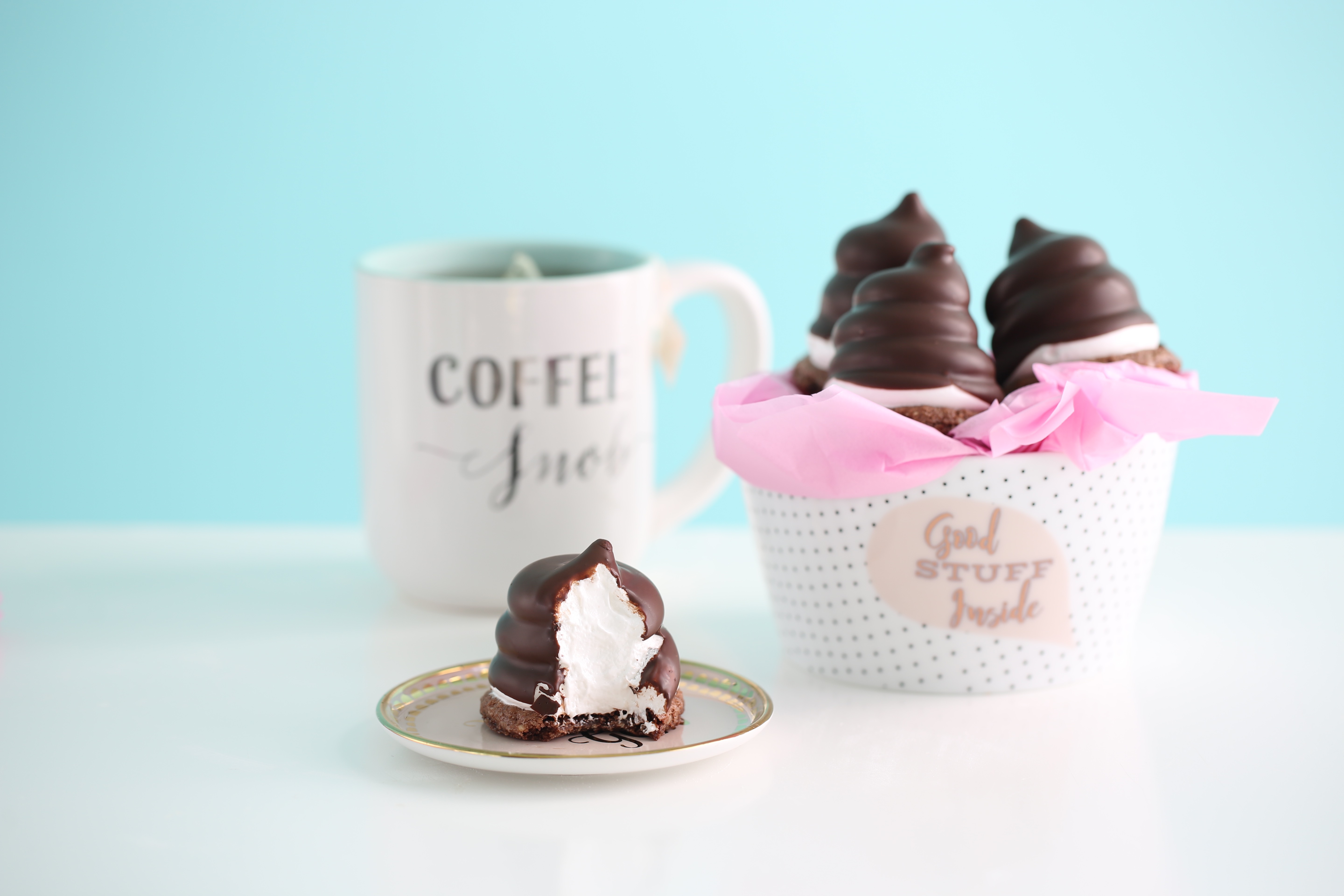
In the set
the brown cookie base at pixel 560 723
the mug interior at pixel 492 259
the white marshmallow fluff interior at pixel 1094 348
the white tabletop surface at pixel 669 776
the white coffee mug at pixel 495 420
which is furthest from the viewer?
the mug interior at pixel 492 259

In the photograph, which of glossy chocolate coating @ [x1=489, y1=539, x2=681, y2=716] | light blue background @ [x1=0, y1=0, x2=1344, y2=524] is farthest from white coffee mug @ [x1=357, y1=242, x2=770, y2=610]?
light blue background @ [x1=0, y1=0, x2=1344, y2=524]

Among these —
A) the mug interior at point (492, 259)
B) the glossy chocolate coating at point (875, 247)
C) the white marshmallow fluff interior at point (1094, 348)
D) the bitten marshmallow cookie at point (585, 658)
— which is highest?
the glossy chocolate coating at point (875, 247)

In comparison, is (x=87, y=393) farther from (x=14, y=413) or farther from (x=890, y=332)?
(x=890, y=332)

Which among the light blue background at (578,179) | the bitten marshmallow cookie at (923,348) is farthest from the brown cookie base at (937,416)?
the light blue background at (578,179)

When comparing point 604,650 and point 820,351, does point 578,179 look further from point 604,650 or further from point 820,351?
point 604,650

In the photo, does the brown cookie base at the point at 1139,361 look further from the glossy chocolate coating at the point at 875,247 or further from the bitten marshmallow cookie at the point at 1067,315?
the glossy chocolate coating at the point at 875,247

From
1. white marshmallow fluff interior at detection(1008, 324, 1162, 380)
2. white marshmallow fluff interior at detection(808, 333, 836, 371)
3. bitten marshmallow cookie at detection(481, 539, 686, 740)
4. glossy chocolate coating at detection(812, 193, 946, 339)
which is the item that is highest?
glossy chocolate coating at detection(812, 193, 946, 339)

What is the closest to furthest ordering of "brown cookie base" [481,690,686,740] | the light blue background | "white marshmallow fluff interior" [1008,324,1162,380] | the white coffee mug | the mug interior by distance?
"brown cookie base" [481,690,686,740], "white marshmallow fluff interior" [1008,324,1162,380], the white coffee mug, the mug interior, the light blue background

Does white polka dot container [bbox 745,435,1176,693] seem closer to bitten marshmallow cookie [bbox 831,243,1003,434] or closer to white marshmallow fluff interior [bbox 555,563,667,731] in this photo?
bitten marshmallow cookie [bbox 831,243,1003,434]
